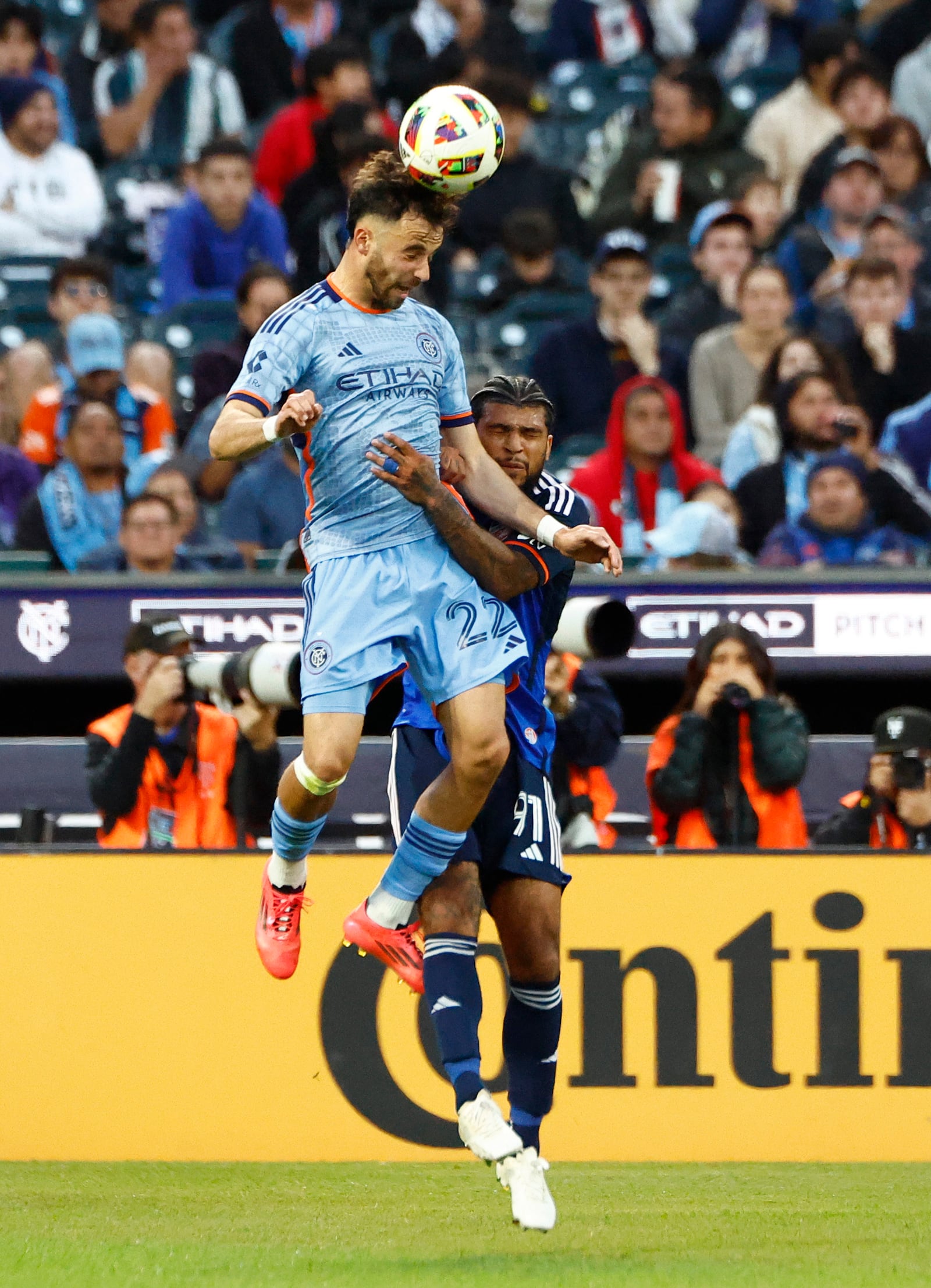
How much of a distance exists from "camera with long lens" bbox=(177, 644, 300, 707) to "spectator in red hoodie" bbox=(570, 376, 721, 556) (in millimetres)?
3219

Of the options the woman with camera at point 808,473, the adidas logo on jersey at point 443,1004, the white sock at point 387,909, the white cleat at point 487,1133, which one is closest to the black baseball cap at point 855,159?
the woman with camera at point 808,473

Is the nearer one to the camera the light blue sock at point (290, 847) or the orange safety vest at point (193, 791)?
the light blue sock at point (290, 847)

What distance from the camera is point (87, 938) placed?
25.1 feet

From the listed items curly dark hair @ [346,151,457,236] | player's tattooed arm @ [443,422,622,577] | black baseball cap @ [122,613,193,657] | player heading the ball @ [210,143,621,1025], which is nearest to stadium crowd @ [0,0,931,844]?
black baseball cap @ [122,613,193,657]

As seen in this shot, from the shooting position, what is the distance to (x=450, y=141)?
212 inches

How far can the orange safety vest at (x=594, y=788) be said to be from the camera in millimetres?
8125

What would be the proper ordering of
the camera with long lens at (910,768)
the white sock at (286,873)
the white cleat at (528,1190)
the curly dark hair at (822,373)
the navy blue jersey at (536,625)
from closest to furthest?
the white cleat at (528,1190) < the navy blue jersey at (536,625) < the white sock at (286,873) < the camera with long lens at (910,768) < the curly dark hair at (822,373)

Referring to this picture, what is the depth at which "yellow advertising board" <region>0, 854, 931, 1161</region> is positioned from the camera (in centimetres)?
748

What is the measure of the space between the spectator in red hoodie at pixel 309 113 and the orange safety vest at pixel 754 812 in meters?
6.51

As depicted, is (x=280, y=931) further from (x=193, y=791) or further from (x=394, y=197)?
(x=193, y=791)

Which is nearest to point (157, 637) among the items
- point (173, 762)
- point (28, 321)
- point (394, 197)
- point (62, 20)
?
point (173, 762)

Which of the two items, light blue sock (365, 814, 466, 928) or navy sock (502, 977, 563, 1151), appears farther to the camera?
navy sock (502, 977, 563, 1151)

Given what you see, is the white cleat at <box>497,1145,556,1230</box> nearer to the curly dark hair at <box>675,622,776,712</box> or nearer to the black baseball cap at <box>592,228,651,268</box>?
the curly dark hair at <box>675,622,776,712</box>

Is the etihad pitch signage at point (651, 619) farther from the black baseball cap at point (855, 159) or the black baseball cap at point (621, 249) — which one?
the black baseball cap at point (855, 159)
